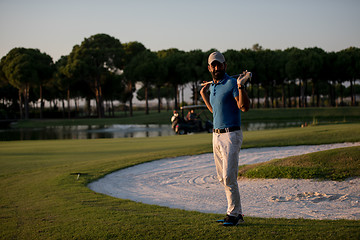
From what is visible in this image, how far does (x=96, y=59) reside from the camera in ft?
225

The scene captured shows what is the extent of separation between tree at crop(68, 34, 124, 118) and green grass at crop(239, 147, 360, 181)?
60451 millimetres

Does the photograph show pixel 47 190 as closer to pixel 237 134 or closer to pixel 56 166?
pixel 56 166

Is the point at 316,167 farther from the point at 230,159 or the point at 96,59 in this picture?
the point at 96,59

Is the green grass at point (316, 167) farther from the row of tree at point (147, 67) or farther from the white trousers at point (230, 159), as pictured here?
the row of tree at point (147, 67)

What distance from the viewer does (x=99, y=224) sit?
530cm

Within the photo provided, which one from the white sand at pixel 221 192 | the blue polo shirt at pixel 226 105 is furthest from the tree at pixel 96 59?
the blue polo shirt at pixel 226 105

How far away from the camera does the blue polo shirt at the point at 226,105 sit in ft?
15.6

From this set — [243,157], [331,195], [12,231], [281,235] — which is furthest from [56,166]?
[281,235]

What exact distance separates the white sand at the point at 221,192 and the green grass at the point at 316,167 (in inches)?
12.0

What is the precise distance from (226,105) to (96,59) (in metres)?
66.9

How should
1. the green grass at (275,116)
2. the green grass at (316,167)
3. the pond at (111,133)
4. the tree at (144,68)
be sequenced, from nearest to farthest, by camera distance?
the green grass at (316,167)
the pond at (111,133)
the green grass at (275,116)
the tree at (144,68)

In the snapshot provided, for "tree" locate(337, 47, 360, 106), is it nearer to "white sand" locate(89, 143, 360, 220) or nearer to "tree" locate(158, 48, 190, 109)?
"tree" locate(158, 48, 190, 109)

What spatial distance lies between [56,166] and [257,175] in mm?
7820

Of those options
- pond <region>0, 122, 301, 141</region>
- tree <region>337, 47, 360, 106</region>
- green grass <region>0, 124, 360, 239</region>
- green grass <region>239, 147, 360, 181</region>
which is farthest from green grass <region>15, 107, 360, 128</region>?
green grass <region>0, 124, 360, 239</region>
